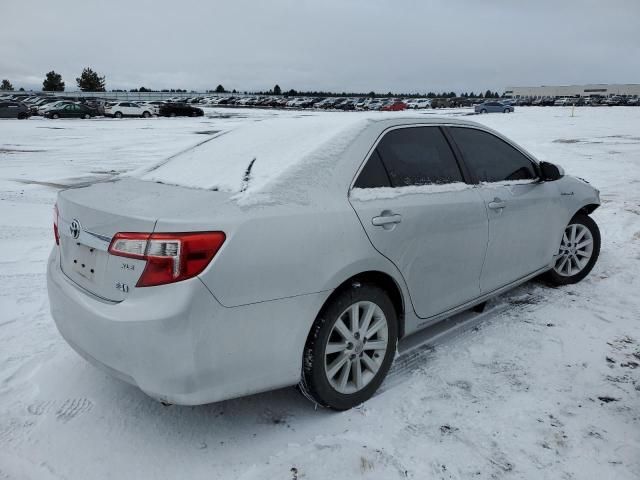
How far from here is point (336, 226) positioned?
102 inches

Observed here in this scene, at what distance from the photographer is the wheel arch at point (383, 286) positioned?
2715 mm

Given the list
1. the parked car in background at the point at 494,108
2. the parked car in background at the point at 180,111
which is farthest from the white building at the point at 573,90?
the parked car in background at the point at 180,111

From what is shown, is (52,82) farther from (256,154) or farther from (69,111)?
(256,154)

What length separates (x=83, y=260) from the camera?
2578mm

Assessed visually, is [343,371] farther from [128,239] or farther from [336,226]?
[128,239]

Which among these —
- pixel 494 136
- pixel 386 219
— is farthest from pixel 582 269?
pixel 386 219

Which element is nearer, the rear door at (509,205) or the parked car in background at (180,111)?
the rear door at (509,205)

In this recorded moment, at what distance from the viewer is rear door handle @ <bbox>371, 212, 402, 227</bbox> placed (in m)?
2.80

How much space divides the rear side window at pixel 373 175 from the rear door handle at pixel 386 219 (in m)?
0.19

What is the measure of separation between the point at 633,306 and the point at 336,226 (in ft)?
10.4

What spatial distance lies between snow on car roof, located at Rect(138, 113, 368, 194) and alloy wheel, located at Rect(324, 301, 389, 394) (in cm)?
86

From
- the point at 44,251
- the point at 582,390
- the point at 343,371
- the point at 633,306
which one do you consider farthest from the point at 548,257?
the point at 44,251

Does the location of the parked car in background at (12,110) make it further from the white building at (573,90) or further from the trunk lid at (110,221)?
the white building at (573,90)

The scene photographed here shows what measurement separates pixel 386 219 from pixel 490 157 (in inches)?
58.0
